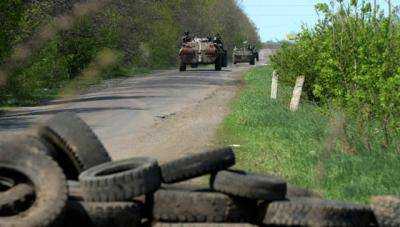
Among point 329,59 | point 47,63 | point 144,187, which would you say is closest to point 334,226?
point 144,187

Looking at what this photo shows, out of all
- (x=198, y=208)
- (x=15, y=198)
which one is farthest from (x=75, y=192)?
(x=198, y=208)

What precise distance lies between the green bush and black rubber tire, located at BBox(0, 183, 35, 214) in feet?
19.0

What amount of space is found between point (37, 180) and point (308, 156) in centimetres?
527

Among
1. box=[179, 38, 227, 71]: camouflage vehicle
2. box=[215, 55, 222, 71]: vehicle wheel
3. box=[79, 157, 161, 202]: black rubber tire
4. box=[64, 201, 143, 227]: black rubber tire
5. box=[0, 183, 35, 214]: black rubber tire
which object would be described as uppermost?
box=[79, 157, 161, 202]: black rubber tire

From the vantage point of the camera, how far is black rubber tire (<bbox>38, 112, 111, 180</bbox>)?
8109 mm

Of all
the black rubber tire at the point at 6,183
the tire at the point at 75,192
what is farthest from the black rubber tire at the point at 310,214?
the black rubber tire at the point at 6,183

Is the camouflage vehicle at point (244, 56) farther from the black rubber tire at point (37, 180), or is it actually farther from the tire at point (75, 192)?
the black rubber tire at point (37, 180)

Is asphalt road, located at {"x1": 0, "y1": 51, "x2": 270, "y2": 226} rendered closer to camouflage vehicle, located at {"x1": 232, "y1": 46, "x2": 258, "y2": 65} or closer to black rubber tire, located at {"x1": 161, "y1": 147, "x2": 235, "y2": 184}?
black rubber tire, located at {"x1": 161, "y1": 147, "x2": 235, "y2": 184}

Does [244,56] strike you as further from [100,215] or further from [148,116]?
[100,215]

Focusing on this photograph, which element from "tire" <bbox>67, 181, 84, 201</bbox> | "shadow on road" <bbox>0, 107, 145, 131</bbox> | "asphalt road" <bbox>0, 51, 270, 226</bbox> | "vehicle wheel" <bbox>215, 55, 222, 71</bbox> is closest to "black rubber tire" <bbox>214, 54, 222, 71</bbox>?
"vehicle wheel" <bbox>215, 55, 222, 71</bbox>

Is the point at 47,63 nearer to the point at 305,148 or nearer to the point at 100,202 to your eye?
the point at 305,148

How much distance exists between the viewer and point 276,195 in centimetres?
704

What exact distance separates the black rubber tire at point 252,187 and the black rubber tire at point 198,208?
8 cm

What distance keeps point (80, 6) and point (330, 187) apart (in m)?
31.2
